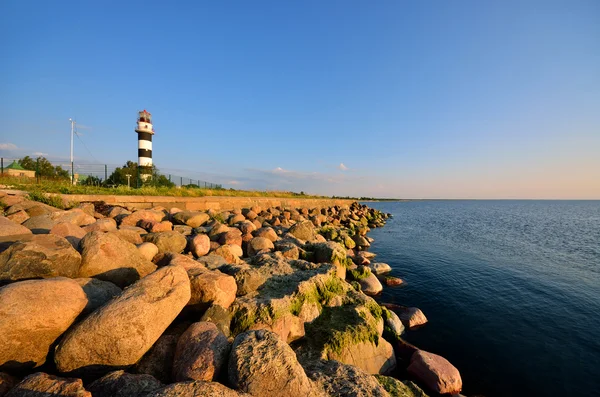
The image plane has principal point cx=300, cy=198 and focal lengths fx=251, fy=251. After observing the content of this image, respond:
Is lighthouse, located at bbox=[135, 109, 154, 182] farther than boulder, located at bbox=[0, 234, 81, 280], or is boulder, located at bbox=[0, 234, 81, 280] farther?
lighthouse, located at bbox=[135, 109, 154, 182]

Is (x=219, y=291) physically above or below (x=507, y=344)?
above

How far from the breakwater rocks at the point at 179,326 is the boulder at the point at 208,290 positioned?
0.05 feet

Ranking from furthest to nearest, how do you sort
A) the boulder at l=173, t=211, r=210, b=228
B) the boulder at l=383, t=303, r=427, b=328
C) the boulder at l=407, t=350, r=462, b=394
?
the boulder at l=173, t=211, r=210, b=228, the boulder at l=383, t=303, r=427, b=328, the boulder at l=407, t=350, r=462, b=394

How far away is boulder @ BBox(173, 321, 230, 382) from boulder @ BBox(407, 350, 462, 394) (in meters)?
3.62

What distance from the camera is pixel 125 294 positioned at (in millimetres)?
2914

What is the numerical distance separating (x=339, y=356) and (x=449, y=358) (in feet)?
9.56

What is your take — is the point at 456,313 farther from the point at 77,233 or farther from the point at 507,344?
the point at 77,233

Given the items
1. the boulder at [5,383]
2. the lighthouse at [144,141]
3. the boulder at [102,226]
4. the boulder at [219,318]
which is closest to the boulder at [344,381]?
the boulder at [219,318]

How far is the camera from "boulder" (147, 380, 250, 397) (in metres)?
1.90

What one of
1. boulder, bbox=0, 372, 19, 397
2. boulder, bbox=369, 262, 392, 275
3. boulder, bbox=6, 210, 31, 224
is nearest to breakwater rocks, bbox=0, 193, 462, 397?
boulder, bbox=0, 372, 19, 397

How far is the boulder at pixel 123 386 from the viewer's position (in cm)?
216

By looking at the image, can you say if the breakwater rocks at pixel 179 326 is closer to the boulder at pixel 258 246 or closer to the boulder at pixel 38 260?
the boulder at pixel 38 260

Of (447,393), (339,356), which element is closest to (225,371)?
(339,356)

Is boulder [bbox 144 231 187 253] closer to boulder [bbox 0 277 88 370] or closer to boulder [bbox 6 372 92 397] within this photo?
boulder [bbox 0 277 88 370]
